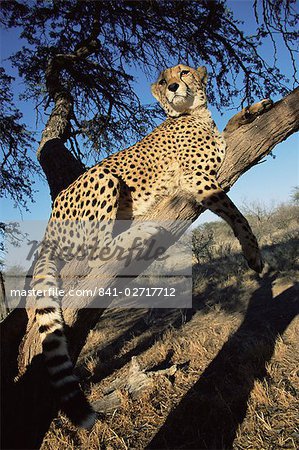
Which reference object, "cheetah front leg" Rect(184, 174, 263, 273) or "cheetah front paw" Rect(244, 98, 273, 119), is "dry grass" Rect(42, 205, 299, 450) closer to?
"cheetah front leg" Rect(184, 174, 263, 273)

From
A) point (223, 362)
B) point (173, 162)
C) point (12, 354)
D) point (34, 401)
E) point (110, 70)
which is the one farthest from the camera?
point (110, 70)

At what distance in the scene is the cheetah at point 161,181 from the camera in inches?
106

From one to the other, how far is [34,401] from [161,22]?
5.50 m

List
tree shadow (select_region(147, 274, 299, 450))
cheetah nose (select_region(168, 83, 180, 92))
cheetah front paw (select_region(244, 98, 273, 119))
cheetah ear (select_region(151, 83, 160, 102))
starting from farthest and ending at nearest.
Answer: cheetah ear (select_region(151, 83, 160, 102))
cheetah nose (select_region(168, 83, 180, 92))
tree shadow (select_region(147, 274, 299, 450))
cheetah front paw (select_region(244, 98, 273, 119))

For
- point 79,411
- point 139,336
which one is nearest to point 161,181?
point 79,411

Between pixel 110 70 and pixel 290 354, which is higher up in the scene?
pixel 110 70

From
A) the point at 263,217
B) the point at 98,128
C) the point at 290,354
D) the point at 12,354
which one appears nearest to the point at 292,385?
the point at 290,354

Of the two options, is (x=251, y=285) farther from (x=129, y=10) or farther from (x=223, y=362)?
(x=129, y=10)

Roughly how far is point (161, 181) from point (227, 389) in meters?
2.11

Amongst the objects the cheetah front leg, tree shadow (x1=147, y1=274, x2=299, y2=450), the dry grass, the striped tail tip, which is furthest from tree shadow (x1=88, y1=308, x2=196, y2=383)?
the striped tail tip

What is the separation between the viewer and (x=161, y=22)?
5551 millimetres

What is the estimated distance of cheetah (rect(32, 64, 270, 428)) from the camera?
2689mm

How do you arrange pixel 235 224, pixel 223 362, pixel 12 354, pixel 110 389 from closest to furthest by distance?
pixel 12 354 < pixel 235 224 < pixel 110 389 < pixel 223 362

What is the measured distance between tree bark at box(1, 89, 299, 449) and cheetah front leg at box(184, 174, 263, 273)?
4.1 inches
